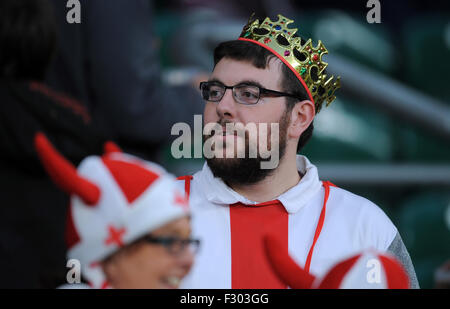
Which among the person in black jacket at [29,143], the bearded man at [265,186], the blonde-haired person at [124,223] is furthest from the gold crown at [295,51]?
the blonde-haired person at [124,223]

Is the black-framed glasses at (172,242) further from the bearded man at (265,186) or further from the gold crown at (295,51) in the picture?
the gold crown at (295,51)

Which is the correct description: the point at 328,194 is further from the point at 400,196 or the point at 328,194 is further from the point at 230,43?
the point at 400,196

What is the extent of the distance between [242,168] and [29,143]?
82cm

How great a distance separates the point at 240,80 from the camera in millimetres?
2666

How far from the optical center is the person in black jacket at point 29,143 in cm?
292

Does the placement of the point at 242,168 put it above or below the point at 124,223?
above

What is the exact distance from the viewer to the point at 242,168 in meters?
2.66

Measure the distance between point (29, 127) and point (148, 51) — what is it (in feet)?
3.13

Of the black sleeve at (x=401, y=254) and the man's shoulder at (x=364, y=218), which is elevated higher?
the man's shoulder at (x=364, y=218)

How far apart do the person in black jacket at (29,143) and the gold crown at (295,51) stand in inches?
30.7

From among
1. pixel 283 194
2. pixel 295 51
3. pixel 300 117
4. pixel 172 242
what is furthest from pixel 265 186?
pixel 172 242

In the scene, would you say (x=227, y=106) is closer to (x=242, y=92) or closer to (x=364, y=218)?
(x=242, y=92)
